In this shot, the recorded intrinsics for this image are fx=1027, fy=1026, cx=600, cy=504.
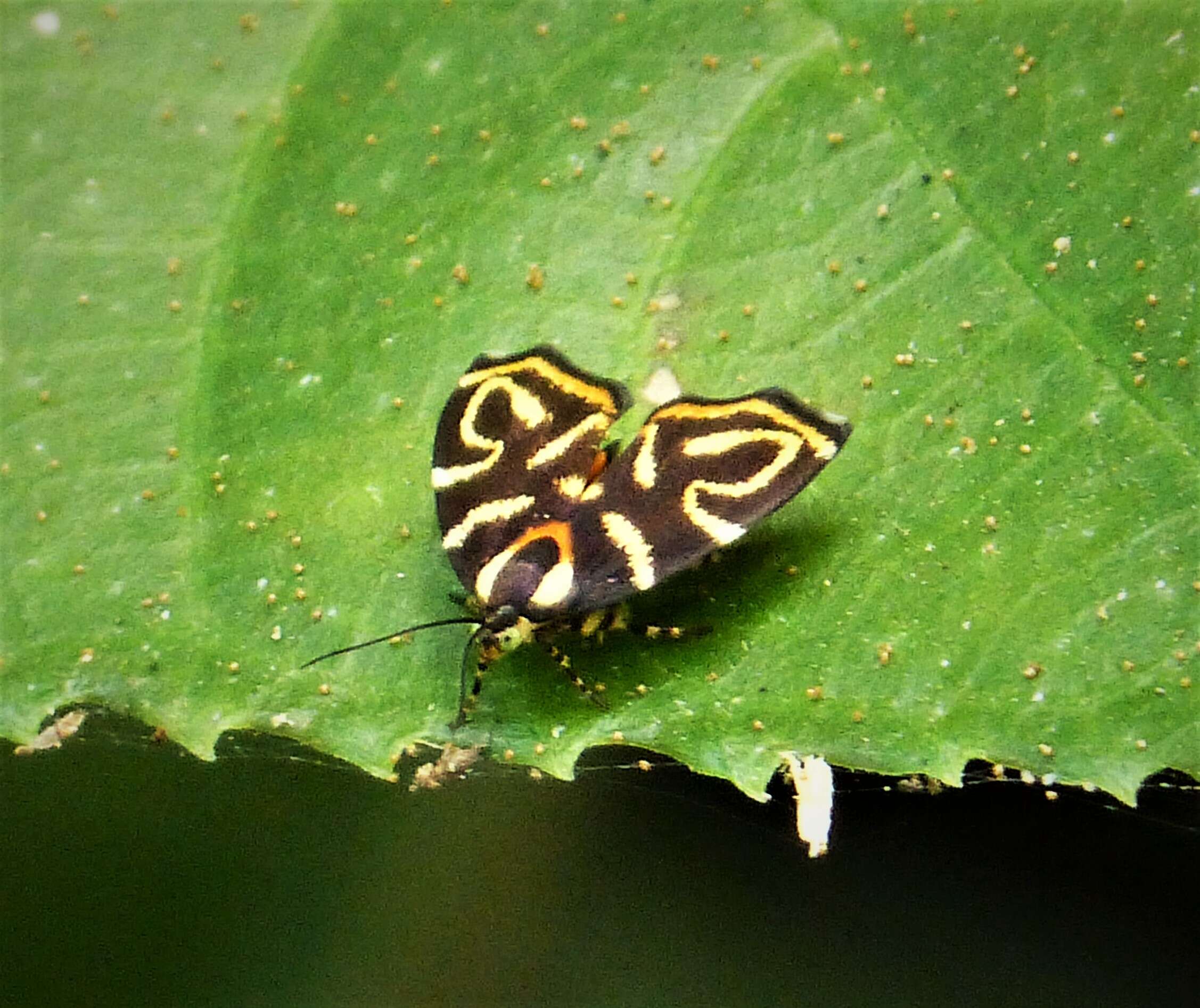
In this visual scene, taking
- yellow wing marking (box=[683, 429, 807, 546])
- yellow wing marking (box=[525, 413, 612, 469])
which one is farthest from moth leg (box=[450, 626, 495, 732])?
yellow wing marking (box=[683, 429, 807, 546])

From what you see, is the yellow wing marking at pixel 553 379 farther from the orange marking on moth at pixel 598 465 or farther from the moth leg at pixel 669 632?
the moth leg at pixel 669 632

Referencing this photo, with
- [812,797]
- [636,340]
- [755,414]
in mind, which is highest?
[636,340]

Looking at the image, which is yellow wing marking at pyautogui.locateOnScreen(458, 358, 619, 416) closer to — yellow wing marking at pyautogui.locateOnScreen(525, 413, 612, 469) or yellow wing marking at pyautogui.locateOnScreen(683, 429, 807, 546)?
yellow wing marking at pyautogui.locateOnScreen(525, 413, 612, 469)

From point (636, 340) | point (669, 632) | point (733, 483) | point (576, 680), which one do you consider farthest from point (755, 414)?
point (576, 680)

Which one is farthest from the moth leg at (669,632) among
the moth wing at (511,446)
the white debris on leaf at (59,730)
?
the white debris on leaf at (59,730)

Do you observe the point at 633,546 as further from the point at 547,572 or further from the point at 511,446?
the point at 511,446

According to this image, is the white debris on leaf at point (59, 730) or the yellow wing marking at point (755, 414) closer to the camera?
the yellow wing marking at point (755, 414)

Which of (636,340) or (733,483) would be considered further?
(636,340)
